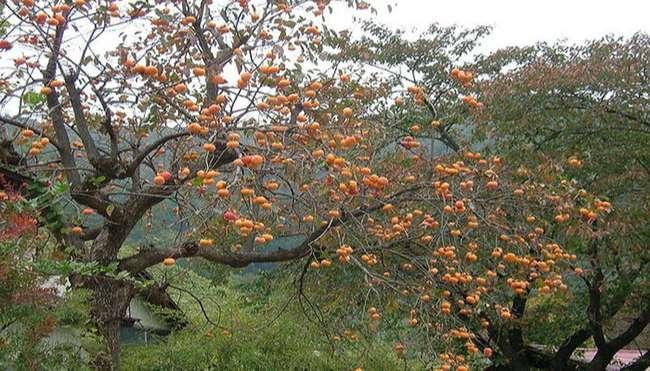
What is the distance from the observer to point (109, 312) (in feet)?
13.1

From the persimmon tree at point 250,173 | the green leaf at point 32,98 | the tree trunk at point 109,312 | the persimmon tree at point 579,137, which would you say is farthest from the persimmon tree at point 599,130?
the green leaf at point 32,98

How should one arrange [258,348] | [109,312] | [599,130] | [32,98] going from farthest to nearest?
[599,130] → [258,348] → [109,312] → [32,98]

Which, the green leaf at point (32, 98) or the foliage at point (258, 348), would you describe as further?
the foliage at point (258, 348)

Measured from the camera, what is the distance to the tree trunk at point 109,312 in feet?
12.9

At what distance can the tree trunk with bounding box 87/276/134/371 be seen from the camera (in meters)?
3.92

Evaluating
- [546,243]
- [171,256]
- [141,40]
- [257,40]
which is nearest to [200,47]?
[257,40]

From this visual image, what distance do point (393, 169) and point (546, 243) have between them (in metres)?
1.18

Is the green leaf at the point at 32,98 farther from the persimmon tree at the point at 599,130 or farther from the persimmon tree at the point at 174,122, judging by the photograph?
the persimmon tree at the point at 599,130

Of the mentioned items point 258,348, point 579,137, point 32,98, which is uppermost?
point 579,137

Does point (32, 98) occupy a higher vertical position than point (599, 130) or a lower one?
lower

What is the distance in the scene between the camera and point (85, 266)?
2975mm

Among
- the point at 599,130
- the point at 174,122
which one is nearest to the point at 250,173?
the point at 174,122

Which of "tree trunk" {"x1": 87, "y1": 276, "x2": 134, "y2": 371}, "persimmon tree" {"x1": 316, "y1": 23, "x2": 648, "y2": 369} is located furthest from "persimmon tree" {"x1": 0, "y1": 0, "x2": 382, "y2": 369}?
"persimmon tree" {"x1": 316, "y1": 23, "x2": 648, "y2": 369}

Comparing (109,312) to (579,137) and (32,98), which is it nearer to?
(32,98)
